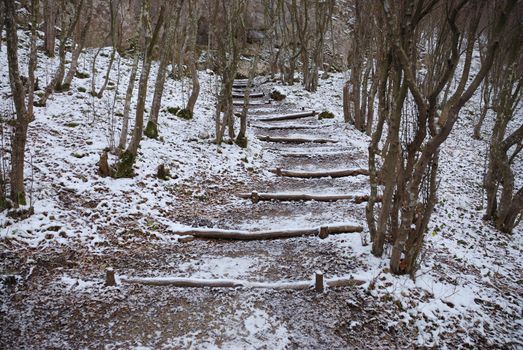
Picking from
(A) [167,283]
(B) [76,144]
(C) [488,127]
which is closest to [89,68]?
(B) [76,144]

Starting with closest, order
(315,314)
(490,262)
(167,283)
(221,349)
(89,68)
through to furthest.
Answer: (221,349)
(315,314)
(167,283)
(490,262)
(89,68)

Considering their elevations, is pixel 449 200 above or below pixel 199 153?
below

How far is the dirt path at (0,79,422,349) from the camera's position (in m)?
3.72

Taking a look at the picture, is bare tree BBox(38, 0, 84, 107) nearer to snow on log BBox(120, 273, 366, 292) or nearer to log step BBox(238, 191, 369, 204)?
log step BBox(238, 191, 369, 204)

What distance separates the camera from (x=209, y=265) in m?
5.17

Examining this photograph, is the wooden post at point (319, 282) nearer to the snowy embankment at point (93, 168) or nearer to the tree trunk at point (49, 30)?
the snowy embankment at point (93, 168)

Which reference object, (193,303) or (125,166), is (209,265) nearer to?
(193,303)

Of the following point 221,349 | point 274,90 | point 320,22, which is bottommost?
point 221,349

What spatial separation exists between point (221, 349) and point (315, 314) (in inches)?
47.4

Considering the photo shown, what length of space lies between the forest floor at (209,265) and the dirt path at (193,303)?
17mm

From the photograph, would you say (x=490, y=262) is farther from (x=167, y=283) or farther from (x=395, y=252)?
(x=167, y=283)

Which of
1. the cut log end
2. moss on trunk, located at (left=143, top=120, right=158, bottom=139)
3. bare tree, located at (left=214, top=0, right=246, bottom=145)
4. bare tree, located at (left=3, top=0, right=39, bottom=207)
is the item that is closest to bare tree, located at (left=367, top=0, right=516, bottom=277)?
the cut log end

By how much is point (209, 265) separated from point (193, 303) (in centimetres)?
89

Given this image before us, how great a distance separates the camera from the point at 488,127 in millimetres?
17062
